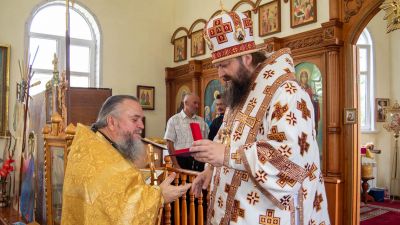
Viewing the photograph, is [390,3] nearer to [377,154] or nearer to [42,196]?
[42,196]

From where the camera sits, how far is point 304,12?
18.6 ft

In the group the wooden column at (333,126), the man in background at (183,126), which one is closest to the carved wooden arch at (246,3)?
the wooden column at (333,126)

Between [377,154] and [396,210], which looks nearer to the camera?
[396,210]

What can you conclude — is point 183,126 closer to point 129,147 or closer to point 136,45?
point 129,147

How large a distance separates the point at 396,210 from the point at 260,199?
21.0 feet

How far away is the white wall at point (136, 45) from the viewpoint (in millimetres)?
8164

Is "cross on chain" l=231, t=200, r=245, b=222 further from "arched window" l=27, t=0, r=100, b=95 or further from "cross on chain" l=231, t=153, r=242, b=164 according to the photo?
"arched window" l=27, t=0, r=100, b=95

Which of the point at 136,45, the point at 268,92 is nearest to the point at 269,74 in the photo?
the point at 268,92

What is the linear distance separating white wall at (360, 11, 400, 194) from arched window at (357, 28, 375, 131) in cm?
10

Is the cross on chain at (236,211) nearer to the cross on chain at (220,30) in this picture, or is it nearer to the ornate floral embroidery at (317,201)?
the ornate floral embroidery at (317,201)

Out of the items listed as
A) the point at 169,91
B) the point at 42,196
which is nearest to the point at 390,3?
the point at 42,196

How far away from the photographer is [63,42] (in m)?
8.09

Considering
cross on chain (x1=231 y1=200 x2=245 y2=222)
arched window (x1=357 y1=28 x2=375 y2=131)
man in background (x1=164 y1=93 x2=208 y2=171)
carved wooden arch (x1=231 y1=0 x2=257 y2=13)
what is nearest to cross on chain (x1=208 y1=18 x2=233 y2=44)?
cross on chain (x1=231 y1=200 x2=245 y2=222)

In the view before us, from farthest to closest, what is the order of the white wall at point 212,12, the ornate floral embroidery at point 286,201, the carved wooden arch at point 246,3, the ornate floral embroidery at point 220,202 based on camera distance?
the carved wooden arch at point 246,3 → the white wall at point 212,12 → the ornate floral embroidery at point 220,202 → the ornate floral embroidery at point 286,201
